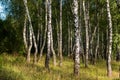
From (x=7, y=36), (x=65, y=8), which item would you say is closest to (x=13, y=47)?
(x=7, y=36)

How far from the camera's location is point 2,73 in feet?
48.9

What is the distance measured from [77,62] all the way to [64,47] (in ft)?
174

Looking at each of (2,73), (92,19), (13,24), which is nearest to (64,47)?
(92,19)

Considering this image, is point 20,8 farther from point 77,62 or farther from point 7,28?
point 77,62

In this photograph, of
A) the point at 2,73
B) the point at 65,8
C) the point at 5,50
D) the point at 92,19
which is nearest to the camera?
the point at 2,73

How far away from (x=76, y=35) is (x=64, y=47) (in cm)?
5308

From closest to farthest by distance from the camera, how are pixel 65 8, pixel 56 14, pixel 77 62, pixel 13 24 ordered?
pixel 77 62, pixel 13 24, pixel 56 14, pixel 65 8

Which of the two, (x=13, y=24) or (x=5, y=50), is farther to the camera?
(x=13, y=24)

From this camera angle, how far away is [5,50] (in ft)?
121

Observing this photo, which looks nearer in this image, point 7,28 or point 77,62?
point 77,62

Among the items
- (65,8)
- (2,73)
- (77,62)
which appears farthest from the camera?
(65,8)

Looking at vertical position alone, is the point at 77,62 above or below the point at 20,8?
below

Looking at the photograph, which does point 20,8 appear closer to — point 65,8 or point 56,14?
point 56,14

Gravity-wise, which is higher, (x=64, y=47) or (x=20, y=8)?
(x=20, y=8)
